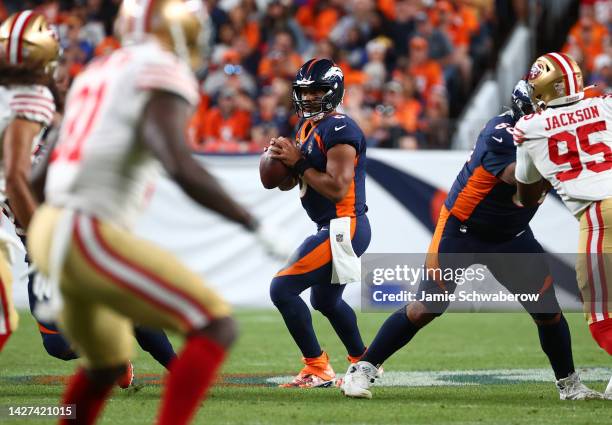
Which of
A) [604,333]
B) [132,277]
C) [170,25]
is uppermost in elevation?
[170,25]

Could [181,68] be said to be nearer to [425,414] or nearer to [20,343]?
[425,414]

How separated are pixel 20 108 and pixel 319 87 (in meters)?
1.94

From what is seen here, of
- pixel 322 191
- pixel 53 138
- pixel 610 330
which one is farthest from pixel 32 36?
pixel 610 330

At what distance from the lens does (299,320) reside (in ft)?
19.7

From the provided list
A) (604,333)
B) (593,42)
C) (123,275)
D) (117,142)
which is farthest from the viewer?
(593,42)

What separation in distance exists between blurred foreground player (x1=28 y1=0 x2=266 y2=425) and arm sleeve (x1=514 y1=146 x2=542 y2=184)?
2.39m

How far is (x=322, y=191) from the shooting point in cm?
573

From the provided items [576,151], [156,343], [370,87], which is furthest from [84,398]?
[370,87]

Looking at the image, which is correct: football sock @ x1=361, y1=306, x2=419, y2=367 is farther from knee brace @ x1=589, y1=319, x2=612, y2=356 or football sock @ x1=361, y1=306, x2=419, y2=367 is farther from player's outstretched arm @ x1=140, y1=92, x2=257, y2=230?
player's outstretched arm @ x1=140, y1=92, x2=257, y2=230

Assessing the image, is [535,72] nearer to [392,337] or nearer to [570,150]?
[570,150]

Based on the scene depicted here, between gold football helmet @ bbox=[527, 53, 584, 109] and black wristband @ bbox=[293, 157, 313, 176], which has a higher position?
gold football helmet @ bbox=[527, 53, 584, 109]

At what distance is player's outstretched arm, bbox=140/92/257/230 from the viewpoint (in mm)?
3264

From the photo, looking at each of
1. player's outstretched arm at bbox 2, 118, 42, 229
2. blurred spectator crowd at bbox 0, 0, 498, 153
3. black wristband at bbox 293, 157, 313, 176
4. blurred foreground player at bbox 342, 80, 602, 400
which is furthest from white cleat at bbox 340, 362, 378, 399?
blurred spectator crowd at bbox 0, 0, 498, 153

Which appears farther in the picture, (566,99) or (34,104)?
(566,99)
